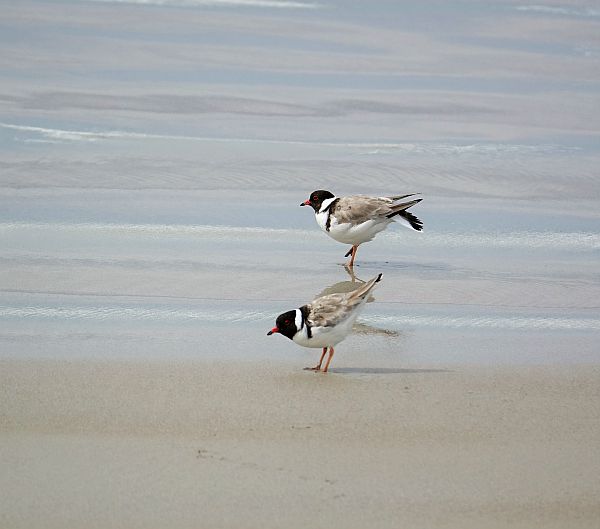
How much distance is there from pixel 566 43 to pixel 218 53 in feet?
22.0

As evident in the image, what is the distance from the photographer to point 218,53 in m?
20.4

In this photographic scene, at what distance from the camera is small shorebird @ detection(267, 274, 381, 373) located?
715 centimetres

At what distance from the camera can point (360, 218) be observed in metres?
10.3

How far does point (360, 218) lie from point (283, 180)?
2.63 m

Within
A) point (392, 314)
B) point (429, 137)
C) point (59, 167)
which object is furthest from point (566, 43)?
point (392, 314)

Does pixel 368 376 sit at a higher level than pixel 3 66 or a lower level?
lower

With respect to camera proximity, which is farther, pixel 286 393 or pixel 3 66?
pixel 3 66

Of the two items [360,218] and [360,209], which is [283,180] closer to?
[360,209]

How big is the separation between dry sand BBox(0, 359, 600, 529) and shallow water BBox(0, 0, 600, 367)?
1.68ft

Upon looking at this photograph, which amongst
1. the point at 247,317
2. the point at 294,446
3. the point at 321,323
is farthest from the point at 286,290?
the point at 294,446

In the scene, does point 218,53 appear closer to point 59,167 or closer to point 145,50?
point 145,50

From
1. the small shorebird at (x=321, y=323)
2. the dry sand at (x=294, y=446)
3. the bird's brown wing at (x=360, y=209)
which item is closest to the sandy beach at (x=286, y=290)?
the dry sand at (x=294, y=446)

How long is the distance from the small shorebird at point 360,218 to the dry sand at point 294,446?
3.16 metres

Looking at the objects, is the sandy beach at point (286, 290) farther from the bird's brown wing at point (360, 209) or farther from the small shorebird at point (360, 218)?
the bird's brown wing at point (360, 209)
